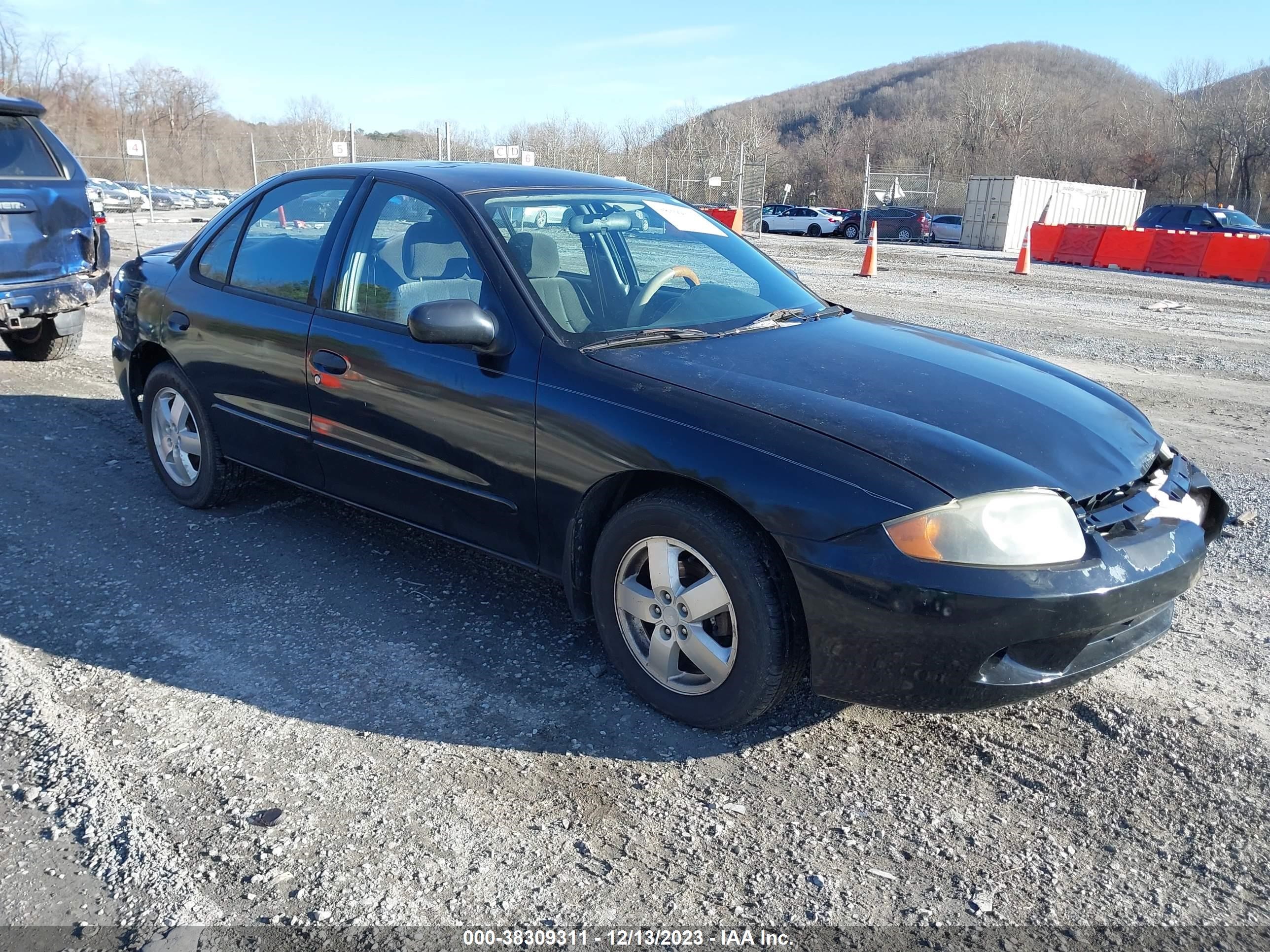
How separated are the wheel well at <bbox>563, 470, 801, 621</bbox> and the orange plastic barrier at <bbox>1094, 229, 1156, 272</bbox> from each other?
21212 millimetres

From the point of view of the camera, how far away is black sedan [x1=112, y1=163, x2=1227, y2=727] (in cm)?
256

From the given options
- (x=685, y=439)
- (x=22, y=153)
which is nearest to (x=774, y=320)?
(x=685, y=439)

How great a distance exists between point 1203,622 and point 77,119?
262ft

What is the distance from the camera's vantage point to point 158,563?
416 centimetres

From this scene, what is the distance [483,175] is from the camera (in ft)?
13.0

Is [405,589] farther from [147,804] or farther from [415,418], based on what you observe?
[147,804]

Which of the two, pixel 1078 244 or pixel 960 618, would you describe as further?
pixel 1078 244

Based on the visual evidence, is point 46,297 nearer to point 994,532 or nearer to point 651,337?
point 651,337

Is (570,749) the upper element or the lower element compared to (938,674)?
lower

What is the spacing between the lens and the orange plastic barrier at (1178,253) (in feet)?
65.7

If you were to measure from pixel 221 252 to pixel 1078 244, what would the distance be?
21.8 meters

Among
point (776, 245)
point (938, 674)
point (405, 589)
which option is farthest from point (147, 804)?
point (776, 245)

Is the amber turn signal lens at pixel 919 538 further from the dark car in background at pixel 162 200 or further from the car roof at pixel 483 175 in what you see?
the dark car in background at pixel 162 200

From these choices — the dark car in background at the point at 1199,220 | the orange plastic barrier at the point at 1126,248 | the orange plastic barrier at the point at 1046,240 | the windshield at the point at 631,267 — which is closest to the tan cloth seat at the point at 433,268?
the windshield at the point at 631,267
